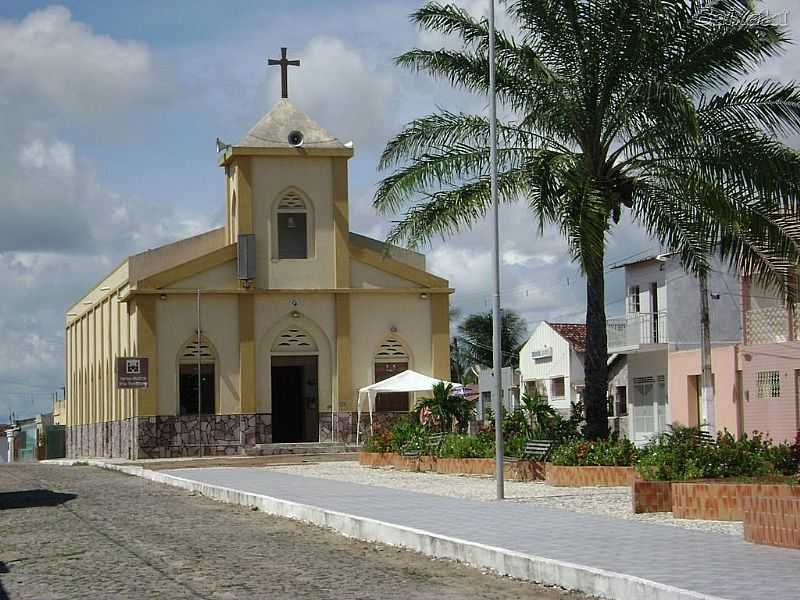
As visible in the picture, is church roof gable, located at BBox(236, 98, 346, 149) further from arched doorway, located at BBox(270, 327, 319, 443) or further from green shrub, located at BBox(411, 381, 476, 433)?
green shrub, located at BBox(411, 381, 476, 433)

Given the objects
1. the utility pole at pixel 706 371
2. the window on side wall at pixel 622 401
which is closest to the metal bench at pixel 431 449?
the utility pole at pixel 706 371

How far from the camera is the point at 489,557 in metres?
12.2

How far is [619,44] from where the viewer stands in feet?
75.9

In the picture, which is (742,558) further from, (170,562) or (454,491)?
(454,491)

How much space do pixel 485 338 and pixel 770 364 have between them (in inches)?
1878

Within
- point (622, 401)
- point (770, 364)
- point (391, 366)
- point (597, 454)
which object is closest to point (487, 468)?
point (597, 454)

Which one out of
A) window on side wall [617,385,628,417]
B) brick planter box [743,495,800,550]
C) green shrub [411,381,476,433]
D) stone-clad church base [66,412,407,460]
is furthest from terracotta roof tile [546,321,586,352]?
brick planter box [743,495,800,550]

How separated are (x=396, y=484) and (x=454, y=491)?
2645 mm

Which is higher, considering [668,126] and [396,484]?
[668,126]

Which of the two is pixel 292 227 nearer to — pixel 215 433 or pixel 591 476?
pixel 215 433

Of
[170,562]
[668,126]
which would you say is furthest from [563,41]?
[170,562]

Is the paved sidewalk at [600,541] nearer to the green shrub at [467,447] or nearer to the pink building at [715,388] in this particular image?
the green shrub at [467,447]

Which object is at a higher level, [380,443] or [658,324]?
[658,324]

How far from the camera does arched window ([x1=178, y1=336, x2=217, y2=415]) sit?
44.7 metres
